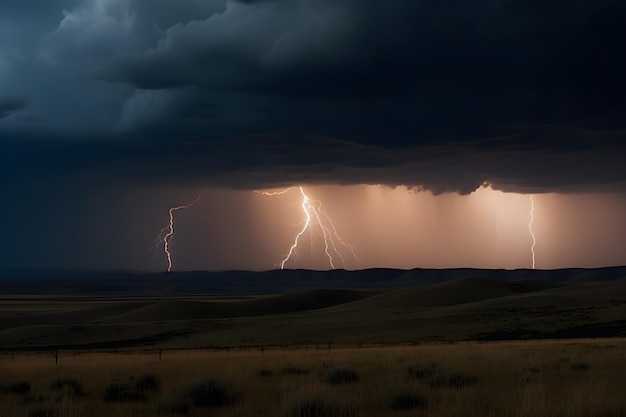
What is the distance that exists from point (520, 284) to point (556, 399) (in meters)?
166

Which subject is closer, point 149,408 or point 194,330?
point 149,408

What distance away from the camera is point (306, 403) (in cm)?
1238

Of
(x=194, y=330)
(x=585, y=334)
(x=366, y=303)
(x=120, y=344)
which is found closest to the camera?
(x=585, y=334)

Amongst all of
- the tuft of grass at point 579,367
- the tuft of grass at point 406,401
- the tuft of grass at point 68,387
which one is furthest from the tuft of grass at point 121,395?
the tuft of grass at point 579,367

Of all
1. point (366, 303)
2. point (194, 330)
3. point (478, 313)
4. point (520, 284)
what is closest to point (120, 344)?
point (194, 330)

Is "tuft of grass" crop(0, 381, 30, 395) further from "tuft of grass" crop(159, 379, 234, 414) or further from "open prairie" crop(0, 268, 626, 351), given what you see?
"open prairie" crop(0, 268, 626, 351)

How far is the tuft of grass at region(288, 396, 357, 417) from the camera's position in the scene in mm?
12211

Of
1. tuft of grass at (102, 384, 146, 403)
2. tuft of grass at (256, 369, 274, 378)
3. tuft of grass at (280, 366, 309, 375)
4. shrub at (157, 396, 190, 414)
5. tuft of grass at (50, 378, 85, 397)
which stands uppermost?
shrub at (157, 396, 190, 414)

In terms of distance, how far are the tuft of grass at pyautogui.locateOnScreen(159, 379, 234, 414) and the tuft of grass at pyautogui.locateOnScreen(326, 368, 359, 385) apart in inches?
156

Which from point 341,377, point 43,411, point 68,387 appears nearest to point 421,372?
point 341,377

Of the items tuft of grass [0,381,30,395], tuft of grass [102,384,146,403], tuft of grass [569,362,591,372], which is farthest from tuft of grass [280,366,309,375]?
tuft of grass [569,362,591,372]

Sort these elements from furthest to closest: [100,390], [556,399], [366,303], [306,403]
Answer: [366,303], [100,390], [556,399], [306,403]

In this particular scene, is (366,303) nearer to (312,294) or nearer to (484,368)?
(312,294)

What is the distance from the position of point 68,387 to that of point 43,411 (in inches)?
202
